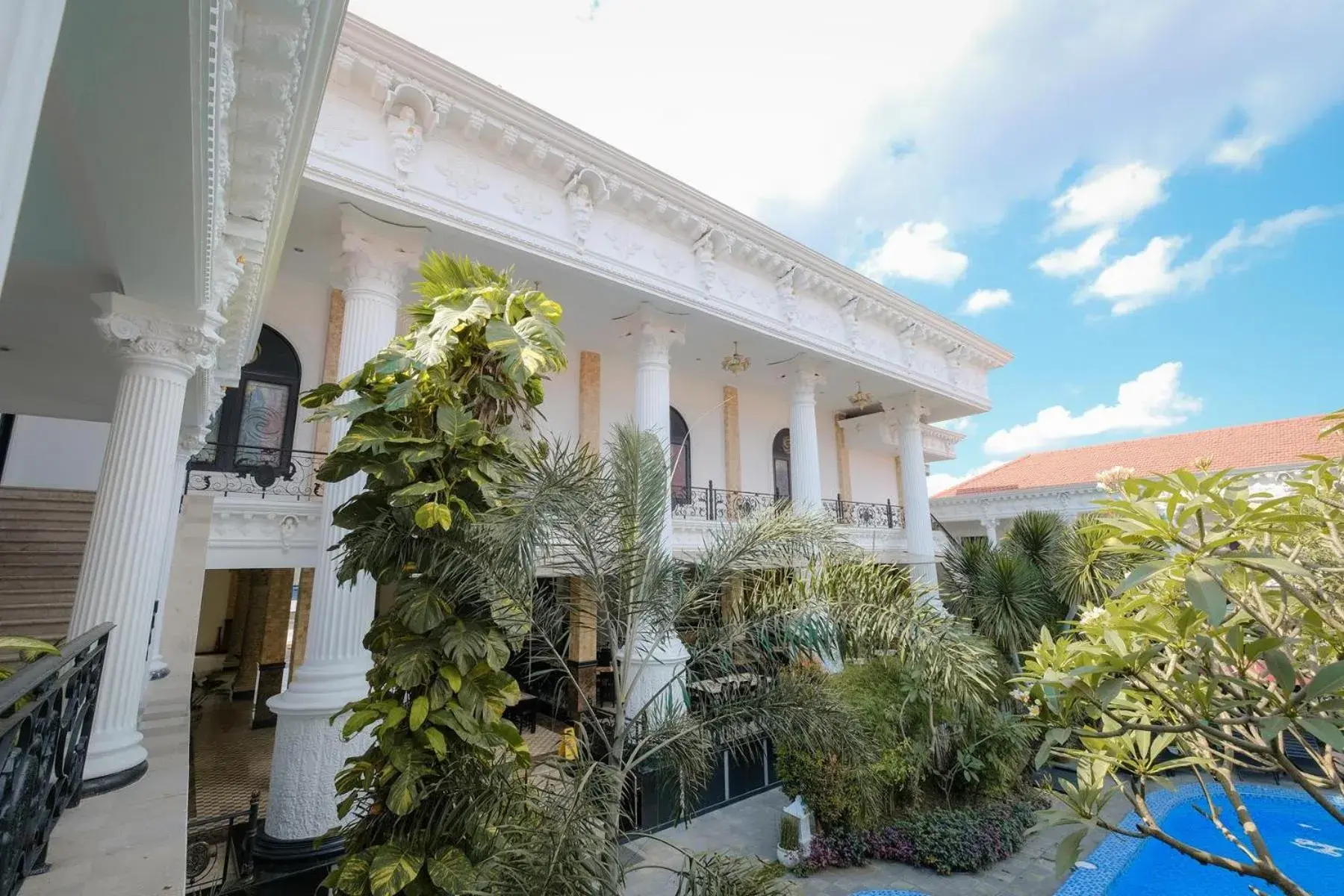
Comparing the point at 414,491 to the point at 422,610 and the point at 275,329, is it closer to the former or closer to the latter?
the point at 422,610

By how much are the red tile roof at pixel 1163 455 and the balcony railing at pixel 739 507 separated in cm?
557

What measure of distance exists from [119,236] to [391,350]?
143 cm

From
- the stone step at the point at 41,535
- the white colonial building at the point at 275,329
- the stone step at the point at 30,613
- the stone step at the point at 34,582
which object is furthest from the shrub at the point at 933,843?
the stone step at the point at 41,535

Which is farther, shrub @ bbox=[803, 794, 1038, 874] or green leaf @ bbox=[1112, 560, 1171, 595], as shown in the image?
shrub @ bbox=[803, 794, 1038, 874]

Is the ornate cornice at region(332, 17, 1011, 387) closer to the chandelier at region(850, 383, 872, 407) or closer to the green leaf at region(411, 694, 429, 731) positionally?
the chandelier at region(850, 383, 872, 407)

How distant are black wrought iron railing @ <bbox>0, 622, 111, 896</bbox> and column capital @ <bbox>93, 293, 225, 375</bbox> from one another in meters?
1.78

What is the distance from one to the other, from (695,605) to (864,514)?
11022 mm

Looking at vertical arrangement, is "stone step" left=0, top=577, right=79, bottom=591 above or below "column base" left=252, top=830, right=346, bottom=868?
above

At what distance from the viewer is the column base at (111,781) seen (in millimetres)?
3662

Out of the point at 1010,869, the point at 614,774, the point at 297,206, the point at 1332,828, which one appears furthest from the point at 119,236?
the point at 1332,828

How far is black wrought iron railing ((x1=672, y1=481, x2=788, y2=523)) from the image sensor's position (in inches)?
448

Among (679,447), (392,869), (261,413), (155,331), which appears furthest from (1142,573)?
(679,447)

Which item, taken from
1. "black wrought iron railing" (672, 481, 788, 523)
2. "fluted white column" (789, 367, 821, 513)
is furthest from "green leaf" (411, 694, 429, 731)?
"fluted white column" (789, 367, 821, 513)

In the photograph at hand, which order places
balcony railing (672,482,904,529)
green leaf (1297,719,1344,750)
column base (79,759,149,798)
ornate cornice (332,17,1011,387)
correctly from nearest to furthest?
1. green leaf (1297,719,1344,750)
2. column base (79,759,149,798)
3. ornate cornice (332,17,1011,387)
4. balcony railing (672,482,904,529)
